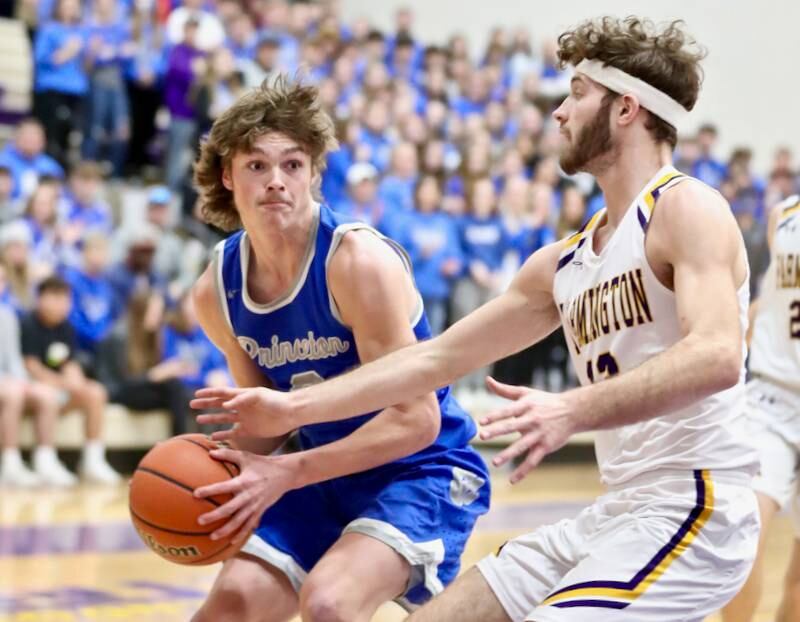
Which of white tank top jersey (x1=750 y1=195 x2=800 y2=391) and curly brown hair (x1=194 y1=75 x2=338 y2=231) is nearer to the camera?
curly brown hair (x1=194 y1=75 x2=338 y2=231)

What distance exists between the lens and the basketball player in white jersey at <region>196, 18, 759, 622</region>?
2.93 m

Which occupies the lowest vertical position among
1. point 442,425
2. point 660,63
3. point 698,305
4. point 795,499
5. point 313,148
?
point 795,499

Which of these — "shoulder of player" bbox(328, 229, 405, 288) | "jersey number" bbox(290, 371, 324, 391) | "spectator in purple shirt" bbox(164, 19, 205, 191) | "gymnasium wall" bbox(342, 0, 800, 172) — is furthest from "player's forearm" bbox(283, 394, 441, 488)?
"gymnasium wall" bbox(342, 0, 800, 172)

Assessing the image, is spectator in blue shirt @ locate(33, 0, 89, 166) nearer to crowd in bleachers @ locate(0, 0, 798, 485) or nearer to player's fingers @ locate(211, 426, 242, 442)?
crowd in bleachers @ locate(0, 0, 798, 485)

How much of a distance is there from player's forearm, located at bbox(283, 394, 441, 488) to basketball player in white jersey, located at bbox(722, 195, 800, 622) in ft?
5.45

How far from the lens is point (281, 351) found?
383 centimetres

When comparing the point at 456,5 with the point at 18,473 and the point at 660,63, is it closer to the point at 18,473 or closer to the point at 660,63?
the point at 18,473

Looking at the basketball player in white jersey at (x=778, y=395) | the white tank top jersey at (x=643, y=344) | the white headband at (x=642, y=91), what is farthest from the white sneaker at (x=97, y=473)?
the white headband at (x=642, y=91)

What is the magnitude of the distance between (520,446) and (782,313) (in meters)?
2.83

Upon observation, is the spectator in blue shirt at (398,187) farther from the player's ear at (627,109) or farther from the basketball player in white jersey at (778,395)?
the player's ear at (627,109)

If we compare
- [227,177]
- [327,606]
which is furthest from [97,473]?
[327,606]

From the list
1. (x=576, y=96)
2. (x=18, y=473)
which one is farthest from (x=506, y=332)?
(x=18, y=473)

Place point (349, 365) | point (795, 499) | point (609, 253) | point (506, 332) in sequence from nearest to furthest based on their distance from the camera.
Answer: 1. point (609, 253)
2. point (506, 332)
3. point (349, 365)
4. point (795, 499)

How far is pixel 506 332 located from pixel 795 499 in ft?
6.18
